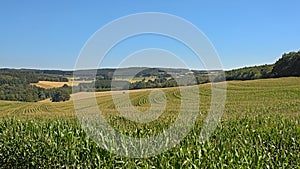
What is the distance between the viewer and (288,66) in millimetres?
57094

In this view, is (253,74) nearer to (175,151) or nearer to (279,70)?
(279,70)

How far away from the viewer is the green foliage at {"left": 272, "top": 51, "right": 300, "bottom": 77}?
5553 centimetres

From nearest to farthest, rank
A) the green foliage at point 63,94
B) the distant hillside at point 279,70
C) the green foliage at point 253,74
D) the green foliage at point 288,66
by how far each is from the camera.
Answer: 1. the green foliage at point 63,94
2. the green foliage at point 288,66
3. the distant hillside at point 279,70
4. the green foliage at point 253,74

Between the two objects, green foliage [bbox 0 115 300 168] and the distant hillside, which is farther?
the distant hillside

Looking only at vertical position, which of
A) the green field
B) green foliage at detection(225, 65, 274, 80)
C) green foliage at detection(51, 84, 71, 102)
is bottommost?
the green field

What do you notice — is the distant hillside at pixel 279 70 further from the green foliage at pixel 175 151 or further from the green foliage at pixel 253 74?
the green foliage at pixel 175 151

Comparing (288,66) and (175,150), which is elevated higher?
(288,66)

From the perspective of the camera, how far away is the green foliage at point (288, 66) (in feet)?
182

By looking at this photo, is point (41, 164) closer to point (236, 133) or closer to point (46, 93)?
point (236, 133)

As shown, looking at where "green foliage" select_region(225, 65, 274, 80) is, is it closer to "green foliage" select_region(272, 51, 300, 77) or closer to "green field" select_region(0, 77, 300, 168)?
"green foliage" select_region(272, 51, 300, 77)

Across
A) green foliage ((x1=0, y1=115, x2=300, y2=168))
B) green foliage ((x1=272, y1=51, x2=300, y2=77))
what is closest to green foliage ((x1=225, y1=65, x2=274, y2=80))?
green foliage ((x1=272, y1=51, x2=300, y2=77))

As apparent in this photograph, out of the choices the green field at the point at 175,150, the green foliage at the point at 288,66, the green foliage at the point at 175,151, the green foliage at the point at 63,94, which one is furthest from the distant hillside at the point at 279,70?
the green foliage at the point at 175,151

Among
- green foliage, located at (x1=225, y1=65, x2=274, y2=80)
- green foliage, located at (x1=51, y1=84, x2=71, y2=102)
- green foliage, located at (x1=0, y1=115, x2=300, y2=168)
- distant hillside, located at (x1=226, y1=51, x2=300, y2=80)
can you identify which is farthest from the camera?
green foliage, located at (x1=225, y1=65, x2=274, y2=80)

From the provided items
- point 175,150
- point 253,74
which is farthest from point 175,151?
point 253,74
